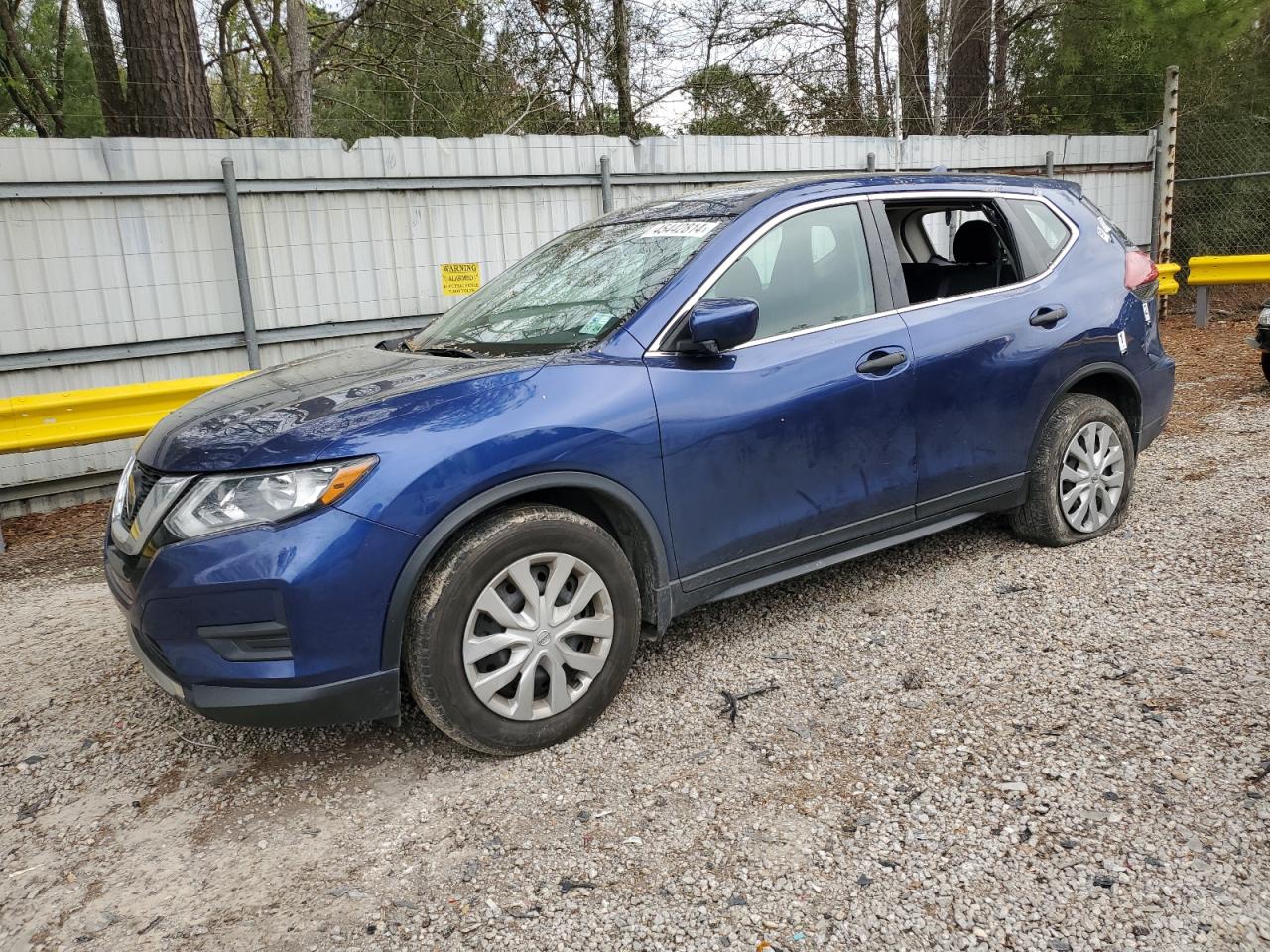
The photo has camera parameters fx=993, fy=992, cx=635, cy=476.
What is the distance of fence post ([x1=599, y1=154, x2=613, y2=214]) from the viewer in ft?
29.2

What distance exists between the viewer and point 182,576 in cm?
278

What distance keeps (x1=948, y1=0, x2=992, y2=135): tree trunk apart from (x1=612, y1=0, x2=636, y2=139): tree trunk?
4761 mm

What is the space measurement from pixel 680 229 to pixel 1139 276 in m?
2.44

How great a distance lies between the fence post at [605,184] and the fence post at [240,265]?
10.2 feet

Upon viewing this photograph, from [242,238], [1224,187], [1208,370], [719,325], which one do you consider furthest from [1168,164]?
[719,325]

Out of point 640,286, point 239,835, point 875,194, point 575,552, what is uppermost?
point 875,194

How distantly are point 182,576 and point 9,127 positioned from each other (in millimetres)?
17205

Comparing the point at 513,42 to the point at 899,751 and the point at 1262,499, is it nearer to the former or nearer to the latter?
the point at 1262,499

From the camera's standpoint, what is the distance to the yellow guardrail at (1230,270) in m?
10.5

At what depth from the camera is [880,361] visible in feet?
12.6

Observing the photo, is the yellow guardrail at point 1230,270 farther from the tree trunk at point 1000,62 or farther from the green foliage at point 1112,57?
the tree trunk at point 1000,62

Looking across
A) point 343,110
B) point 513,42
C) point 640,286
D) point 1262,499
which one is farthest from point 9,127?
point 1262,499

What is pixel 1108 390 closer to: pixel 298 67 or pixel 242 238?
pixel 242 238

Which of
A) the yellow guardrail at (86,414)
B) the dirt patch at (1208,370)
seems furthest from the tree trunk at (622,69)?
the yellow guardrail at (86,414)
